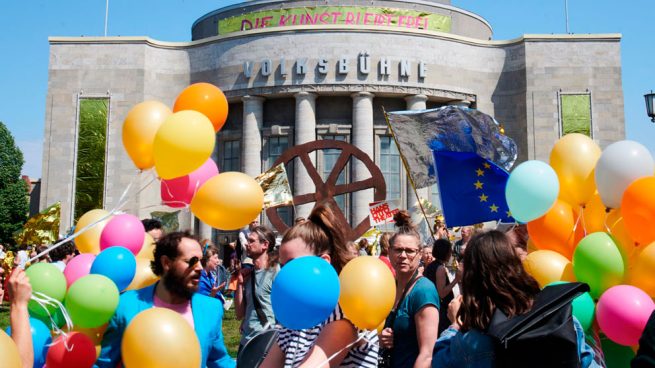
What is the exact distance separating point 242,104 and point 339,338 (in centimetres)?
2929

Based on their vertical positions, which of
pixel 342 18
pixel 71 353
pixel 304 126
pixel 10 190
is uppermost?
pixel 342 18

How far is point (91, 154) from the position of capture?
104ft

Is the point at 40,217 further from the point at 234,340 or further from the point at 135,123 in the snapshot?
the point at 135,123

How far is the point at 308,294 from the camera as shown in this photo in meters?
2.99

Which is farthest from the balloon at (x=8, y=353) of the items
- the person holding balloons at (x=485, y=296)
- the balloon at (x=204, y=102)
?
the balloon at (x=204, y=102)

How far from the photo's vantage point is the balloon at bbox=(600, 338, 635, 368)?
4484mm

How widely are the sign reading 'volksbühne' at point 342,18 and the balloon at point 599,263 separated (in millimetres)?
27934

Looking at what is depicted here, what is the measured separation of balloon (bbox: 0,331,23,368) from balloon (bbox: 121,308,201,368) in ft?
1.65

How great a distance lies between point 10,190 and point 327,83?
27443mm

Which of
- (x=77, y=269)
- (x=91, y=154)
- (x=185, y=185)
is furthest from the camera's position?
(x=91, y=154)

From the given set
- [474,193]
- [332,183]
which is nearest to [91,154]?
[332,183]

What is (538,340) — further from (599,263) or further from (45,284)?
(45,284)

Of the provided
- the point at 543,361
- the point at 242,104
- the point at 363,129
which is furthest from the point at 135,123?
the point at 242,104

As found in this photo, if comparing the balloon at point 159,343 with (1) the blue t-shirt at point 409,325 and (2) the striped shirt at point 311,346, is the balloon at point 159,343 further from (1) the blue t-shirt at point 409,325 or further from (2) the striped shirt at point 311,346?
(1) the blue t-shirt at point 409,325
